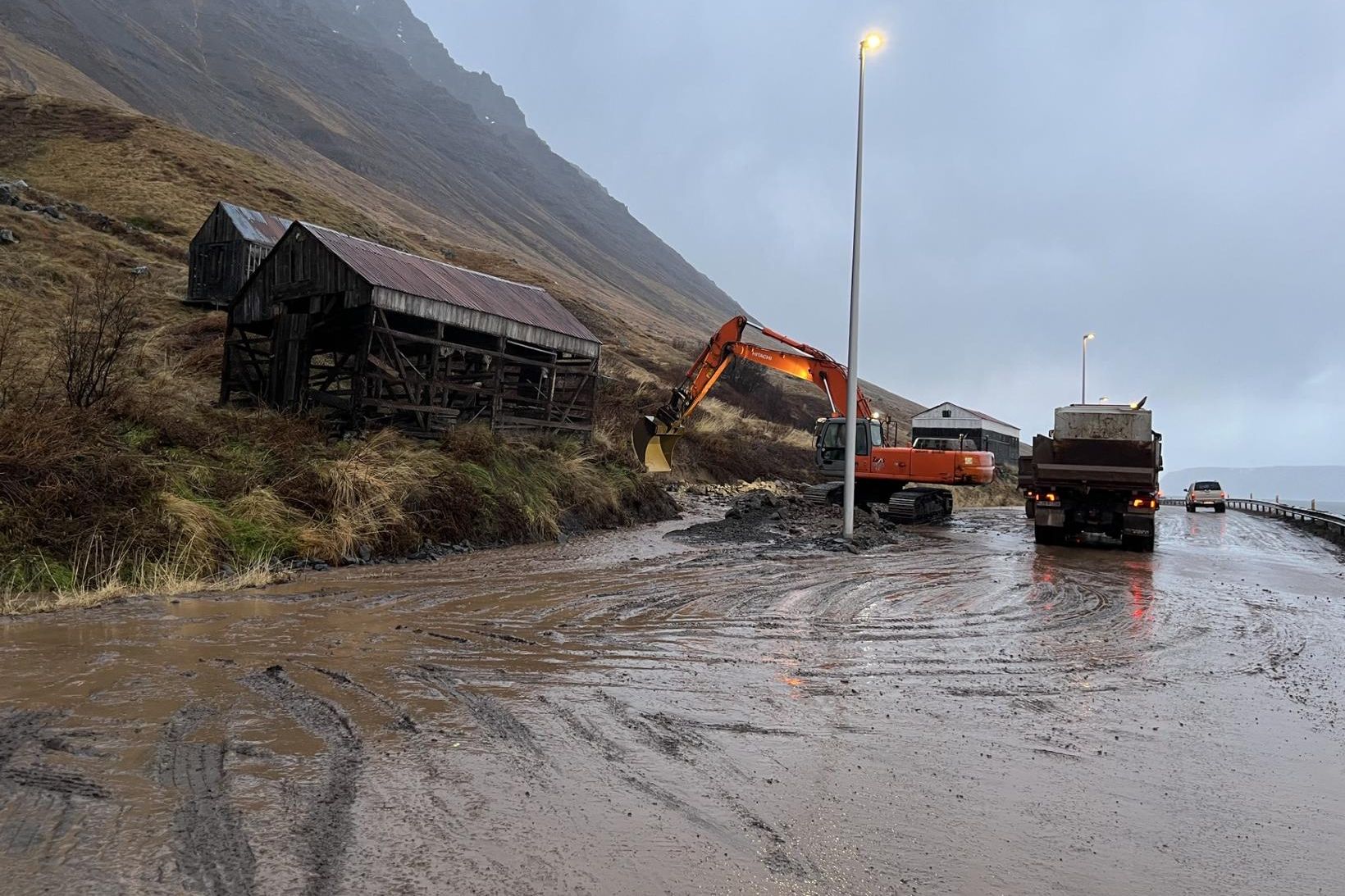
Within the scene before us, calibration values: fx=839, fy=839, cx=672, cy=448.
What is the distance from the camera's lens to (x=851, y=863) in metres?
3.47

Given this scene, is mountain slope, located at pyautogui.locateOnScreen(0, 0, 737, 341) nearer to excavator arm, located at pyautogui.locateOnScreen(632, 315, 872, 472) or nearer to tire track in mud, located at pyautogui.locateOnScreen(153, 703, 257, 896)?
excavator arm, located at pyautogui.locateOnScreen(632, 315, 872, 472)

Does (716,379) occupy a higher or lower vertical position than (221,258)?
lower

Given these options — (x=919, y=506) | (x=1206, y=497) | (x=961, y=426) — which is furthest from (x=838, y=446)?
(x=961, y=426)

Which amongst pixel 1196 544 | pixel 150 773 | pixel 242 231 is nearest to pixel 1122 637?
pixel 150 773

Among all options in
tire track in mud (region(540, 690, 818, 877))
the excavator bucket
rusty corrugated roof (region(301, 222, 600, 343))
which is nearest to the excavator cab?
the excavator bucket

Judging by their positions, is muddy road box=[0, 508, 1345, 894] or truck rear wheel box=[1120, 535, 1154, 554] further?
truck rear wheel box=[1120, 535, 1154, 554]

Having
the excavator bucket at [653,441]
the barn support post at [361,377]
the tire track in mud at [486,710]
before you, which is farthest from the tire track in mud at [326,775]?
the excavator bucket at [653,441]

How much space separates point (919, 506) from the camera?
24.3 m

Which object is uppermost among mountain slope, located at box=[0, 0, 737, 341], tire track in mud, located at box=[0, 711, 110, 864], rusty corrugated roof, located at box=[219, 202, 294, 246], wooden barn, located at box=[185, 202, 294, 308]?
mountain slope, located at box=[0, 0, 737, 341]

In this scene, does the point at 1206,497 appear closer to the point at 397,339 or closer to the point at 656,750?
the point at 397,339

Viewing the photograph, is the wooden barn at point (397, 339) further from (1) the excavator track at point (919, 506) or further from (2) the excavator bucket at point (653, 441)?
(1) the excavator track at point (919, 506)

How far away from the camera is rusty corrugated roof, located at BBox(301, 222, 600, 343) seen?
59.8 ft

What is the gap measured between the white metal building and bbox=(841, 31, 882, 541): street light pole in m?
45.0

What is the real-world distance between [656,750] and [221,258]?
34.4 meters
